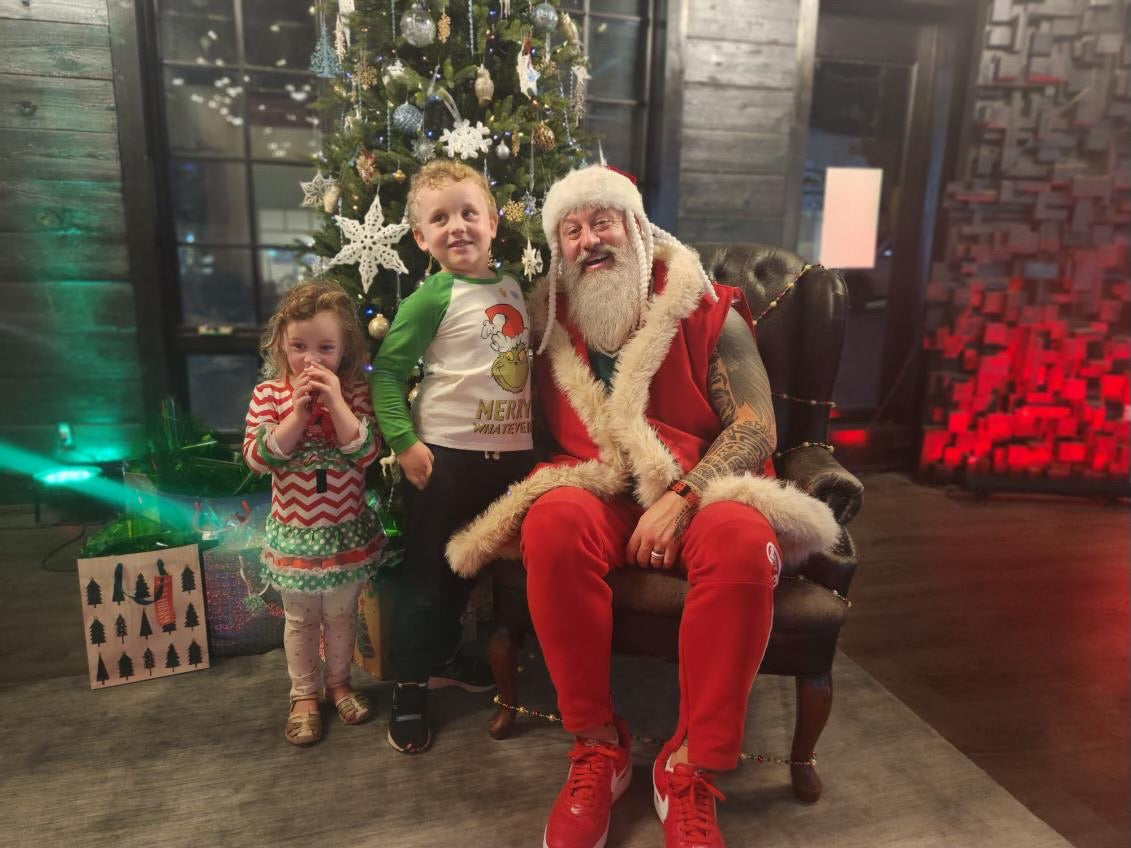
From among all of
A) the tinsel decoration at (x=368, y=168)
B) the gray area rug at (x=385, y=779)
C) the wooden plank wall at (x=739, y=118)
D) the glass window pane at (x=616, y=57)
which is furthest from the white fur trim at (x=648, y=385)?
the glass window pane at (x=616, y=57)

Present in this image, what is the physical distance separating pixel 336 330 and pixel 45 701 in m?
1.24

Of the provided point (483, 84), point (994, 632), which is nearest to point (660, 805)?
point (994, 632)

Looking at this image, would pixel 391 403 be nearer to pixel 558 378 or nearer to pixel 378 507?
pixel 558 378

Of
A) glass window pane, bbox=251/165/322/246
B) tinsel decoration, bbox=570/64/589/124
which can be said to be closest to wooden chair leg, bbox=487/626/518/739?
tinsel decoration, bbox=570/64/589/124

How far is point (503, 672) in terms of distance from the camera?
1.73 meters

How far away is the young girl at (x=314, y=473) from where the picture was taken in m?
1.57

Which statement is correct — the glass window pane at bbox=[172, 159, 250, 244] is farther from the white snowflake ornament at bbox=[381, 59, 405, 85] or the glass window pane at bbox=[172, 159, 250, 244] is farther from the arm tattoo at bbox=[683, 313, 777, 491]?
the arm tattoo at bbox=[683, 313, 777, 491]

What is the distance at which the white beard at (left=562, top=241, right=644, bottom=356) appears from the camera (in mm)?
1687

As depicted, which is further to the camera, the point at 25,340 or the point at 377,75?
the point at 25,340

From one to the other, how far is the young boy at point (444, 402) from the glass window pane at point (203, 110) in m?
1.78

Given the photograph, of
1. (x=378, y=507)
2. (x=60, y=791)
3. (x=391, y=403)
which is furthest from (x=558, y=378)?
(x=60, y=791)

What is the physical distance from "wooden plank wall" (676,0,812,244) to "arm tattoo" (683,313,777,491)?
5.65ft

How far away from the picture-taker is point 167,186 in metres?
3.03

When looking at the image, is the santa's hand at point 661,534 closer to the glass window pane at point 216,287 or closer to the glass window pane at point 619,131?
the glass window pane at point 619,131
